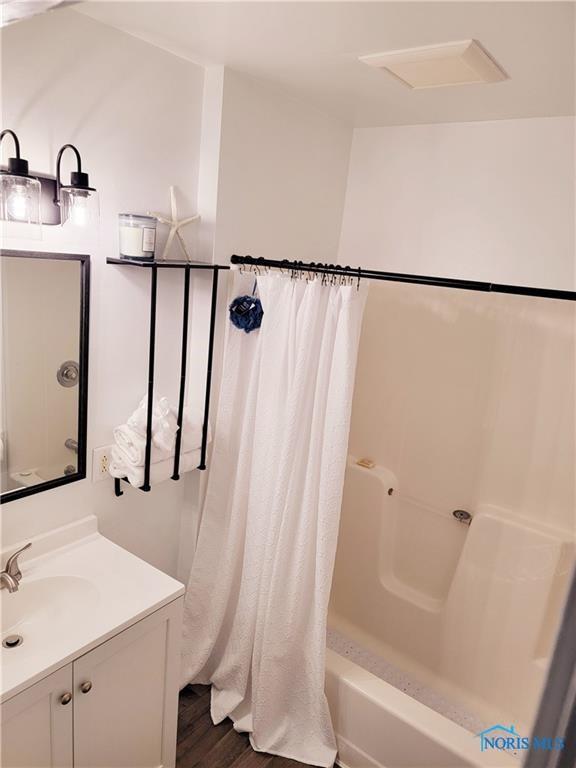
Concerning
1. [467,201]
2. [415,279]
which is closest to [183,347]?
[415,279]

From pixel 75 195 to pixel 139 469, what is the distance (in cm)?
87

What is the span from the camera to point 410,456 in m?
2.63

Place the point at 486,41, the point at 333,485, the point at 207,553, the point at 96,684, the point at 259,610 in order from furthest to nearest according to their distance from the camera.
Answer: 1. the point at 207,553
2. the point at 259,610
3. the point at 333,485
4. the point at 96,684
5. the point at 486,41

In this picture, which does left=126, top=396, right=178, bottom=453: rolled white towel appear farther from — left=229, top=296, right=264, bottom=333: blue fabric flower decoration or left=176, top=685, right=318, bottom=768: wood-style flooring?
left=176, top=685, right=318, bottom=768: wood-style flooring

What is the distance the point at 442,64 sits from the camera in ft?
5.23

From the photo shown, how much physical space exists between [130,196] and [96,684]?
1473mm

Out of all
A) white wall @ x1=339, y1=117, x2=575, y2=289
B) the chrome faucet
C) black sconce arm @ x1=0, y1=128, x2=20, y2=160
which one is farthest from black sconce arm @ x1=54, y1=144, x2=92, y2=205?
white wall @ x1=339, y1=117, x2=575, y2=289

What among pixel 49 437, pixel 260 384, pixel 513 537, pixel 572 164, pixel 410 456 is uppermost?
pixel 572 164

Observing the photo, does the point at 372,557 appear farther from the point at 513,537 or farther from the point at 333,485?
the point at 333,485

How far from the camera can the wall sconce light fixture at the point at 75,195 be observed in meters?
1.56

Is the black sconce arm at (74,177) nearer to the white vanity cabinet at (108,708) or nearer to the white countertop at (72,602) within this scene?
the white countertop at (72,602)

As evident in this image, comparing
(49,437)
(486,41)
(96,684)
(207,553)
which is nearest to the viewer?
(486,41)

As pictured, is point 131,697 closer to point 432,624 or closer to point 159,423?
point 159,423

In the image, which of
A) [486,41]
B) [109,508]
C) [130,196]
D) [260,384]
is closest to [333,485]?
[260,384]
